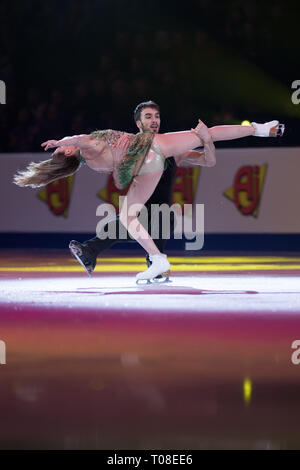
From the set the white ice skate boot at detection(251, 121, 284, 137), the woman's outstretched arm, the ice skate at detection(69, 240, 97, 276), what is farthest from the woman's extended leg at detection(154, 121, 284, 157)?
the ice skate at detection(69, 240, 97, 276)

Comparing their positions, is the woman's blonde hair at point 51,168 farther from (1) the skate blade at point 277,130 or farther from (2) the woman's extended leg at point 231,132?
(1) the skate blade at point 277,130

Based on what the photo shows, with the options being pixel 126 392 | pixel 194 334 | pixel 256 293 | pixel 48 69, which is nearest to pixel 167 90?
pixel 48 69

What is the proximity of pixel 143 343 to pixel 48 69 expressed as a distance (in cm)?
852

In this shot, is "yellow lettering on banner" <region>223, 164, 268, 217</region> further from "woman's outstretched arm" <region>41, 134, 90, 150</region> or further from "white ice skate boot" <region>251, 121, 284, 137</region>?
"woman's outstretched arm" <region>41, 134, 90, 150</region>

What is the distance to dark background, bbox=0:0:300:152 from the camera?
396 inches

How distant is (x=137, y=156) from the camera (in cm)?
480

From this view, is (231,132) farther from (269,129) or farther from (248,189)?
(248,189)

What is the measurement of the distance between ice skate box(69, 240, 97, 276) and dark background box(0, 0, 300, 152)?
16.4 feet

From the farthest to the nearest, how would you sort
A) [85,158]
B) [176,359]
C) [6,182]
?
[6,182] → [85,158] → [176,359]

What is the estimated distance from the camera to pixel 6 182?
393 inches

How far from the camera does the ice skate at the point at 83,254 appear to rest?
494 cm

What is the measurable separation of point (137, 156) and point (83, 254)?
724mm

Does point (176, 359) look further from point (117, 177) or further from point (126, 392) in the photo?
point (117, 177)

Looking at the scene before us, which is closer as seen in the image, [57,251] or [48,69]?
[57,251]
